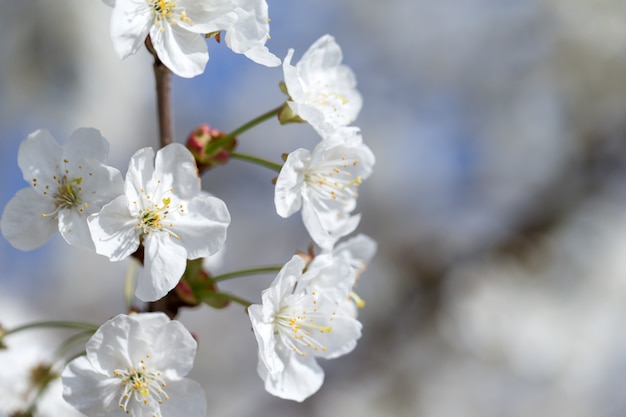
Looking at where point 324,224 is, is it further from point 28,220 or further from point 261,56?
point 28,220

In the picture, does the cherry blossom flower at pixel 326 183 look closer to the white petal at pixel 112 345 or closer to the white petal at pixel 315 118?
Result: the white petal at pixel 315 118

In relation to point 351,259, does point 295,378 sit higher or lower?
lower

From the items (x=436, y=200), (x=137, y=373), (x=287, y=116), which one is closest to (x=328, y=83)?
(x=287, y=116)

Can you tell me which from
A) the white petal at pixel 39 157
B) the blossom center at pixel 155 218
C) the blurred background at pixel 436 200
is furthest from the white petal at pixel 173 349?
the blurred background at pixel 436 200

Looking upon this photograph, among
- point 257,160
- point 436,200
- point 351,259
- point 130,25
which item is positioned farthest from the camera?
point 436,200

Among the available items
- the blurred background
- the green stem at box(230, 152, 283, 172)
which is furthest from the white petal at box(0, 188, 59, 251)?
the blurred background

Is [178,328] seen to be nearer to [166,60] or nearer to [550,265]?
[166,60]

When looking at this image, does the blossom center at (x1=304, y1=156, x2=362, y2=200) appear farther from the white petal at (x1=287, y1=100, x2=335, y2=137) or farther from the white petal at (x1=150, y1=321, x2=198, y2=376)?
the white petal at (x1=150, y1=321, x2=198, y2=376)

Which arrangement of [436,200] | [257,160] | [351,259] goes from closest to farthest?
1. [257,160]
2. [351,259]
3. [436,200]
